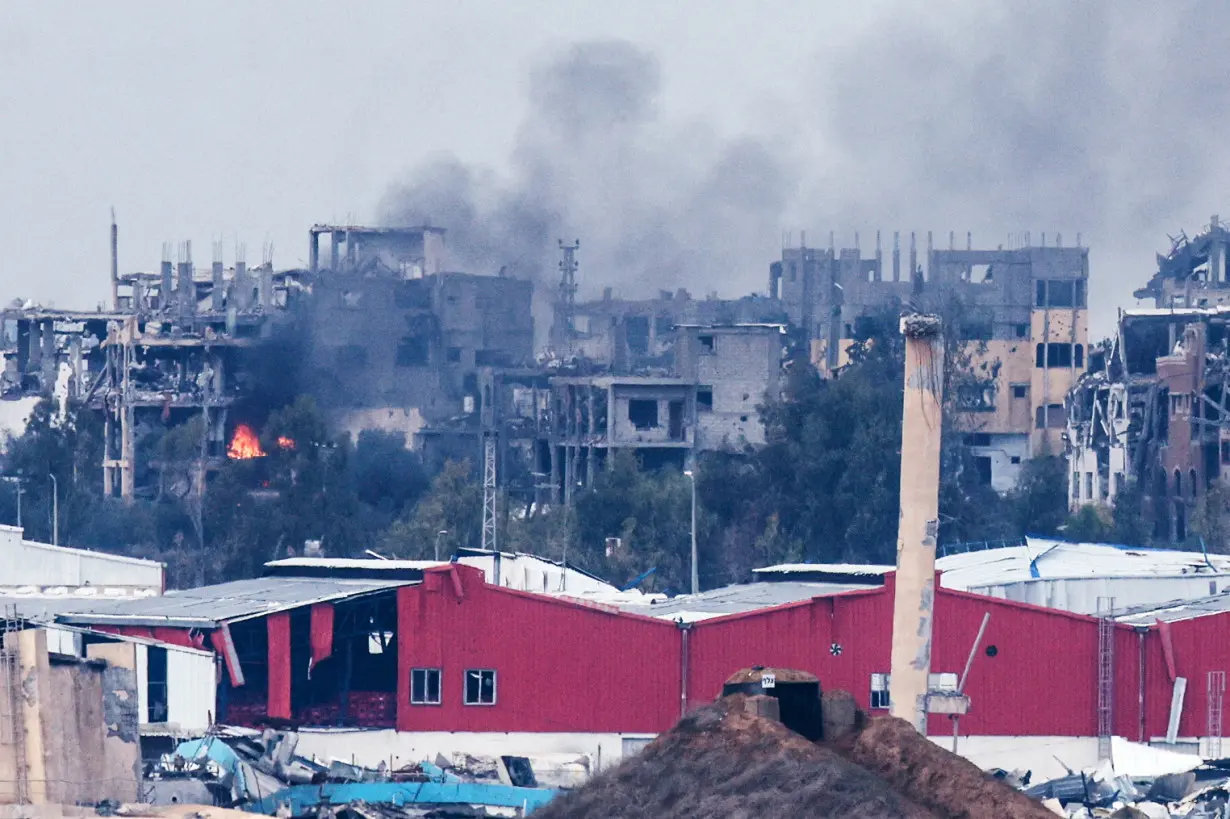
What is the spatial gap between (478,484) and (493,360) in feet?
70.5

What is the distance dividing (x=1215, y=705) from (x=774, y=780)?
18079 millimetres

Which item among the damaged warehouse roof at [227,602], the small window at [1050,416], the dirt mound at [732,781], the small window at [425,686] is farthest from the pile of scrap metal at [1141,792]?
the small window at [1050,416]

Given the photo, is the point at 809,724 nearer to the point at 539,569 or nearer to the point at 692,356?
the point at 539,569

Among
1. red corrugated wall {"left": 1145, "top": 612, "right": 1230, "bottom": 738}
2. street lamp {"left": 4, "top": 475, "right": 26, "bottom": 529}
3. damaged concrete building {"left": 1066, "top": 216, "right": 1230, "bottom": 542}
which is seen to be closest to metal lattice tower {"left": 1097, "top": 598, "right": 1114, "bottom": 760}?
red corrugated wall {"left": 1145, "top": 612, "right": 1230, "bottom": 738}

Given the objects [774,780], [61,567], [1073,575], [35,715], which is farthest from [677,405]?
[774,780]

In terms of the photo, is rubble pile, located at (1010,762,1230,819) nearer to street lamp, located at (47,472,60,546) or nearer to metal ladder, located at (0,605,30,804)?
metal ladder, located at (0,605,30,804)

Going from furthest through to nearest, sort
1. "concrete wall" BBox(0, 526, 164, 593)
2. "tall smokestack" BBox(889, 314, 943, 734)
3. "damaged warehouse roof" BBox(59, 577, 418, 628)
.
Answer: "concrete wall" BBox(0, 526, 164, 593), "damaged warehouse roof" BBox(59, 577, 418, 628), "tall smokestack" BBox(889, 314, 943, 734)

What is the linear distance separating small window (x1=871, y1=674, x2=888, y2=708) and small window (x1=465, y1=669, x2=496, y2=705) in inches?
171

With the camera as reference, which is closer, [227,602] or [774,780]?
[774,780]

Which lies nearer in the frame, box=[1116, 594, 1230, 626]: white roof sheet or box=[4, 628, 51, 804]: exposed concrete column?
box=[4, 628, 51, 804]: exposed concrete column

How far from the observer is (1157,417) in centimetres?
6500

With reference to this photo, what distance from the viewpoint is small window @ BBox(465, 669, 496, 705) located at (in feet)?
108

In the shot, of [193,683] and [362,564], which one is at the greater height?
[362,564]

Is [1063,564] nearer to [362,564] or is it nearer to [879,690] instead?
[879,690]
